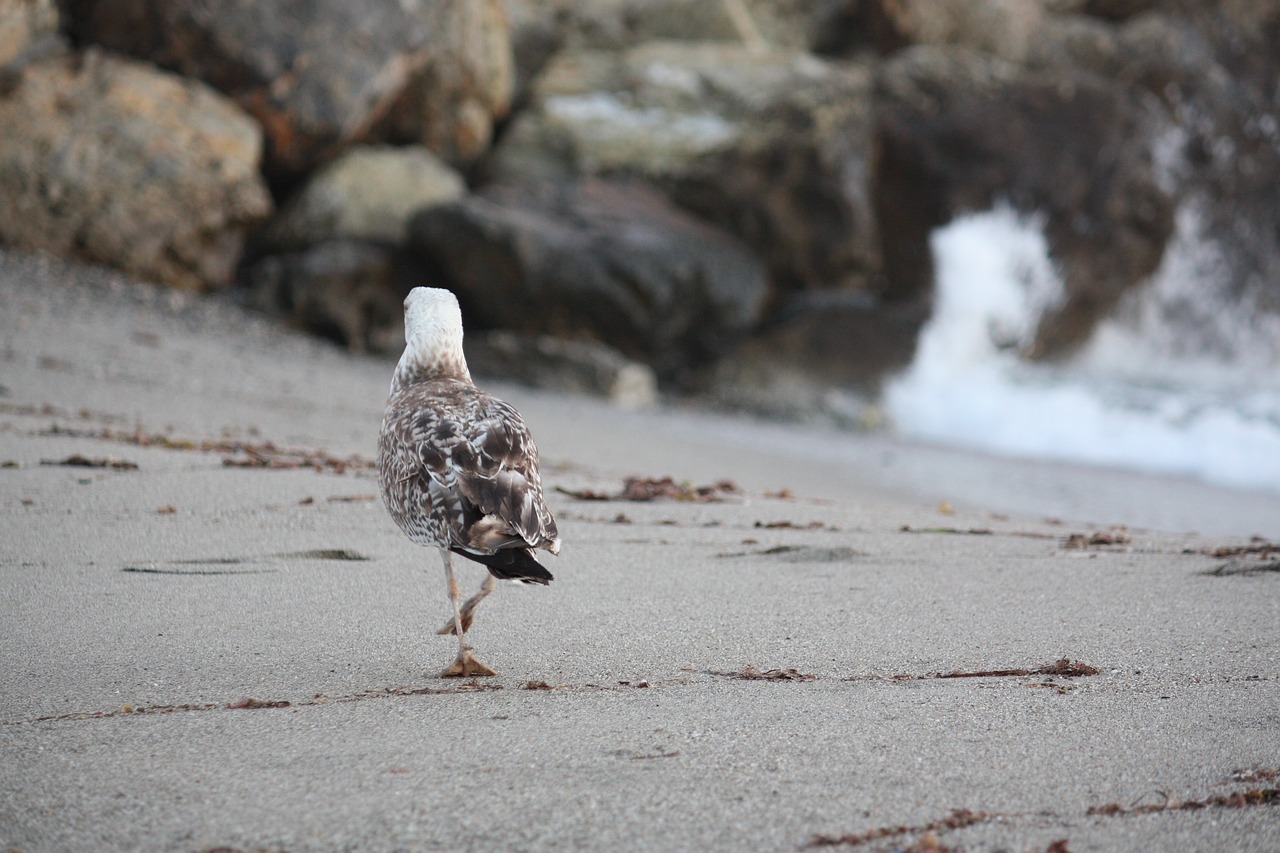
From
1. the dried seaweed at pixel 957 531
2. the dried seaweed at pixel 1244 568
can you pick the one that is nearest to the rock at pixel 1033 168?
the dried seaweed at pixel 957 531

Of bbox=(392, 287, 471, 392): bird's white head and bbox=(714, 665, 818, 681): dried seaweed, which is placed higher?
bbox=(392, 287, 471, 392): bird's white head

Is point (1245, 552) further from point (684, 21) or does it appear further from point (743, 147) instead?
point (684, 21)

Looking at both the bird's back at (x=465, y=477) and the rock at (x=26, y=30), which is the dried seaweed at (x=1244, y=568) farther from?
the rock at (x=26, y=30)

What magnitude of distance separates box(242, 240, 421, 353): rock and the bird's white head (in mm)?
7803

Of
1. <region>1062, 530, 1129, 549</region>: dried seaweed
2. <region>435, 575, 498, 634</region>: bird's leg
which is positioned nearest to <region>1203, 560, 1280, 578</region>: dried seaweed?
<region>1062, 530, 1129, 549</region>: dried seaweed

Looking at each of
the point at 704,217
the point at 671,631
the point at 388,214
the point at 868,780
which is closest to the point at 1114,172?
the point at 704,217

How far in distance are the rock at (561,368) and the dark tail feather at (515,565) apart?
8453 mm

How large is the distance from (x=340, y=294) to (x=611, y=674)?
32.0ft

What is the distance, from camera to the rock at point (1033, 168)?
A: 49.2ft

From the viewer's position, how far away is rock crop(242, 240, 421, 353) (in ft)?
40.6

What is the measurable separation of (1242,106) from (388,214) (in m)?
13.4

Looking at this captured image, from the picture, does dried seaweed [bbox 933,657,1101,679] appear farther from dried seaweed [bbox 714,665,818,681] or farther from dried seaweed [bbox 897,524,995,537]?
dried seaweed [bbox 897,524,995,537]

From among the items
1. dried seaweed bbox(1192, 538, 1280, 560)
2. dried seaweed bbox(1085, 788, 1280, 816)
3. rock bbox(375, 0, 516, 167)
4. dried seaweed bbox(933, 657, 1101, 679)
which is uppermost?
rock bbox(375, 0, 516, 167)

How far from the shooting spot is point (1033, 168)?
15258mm
